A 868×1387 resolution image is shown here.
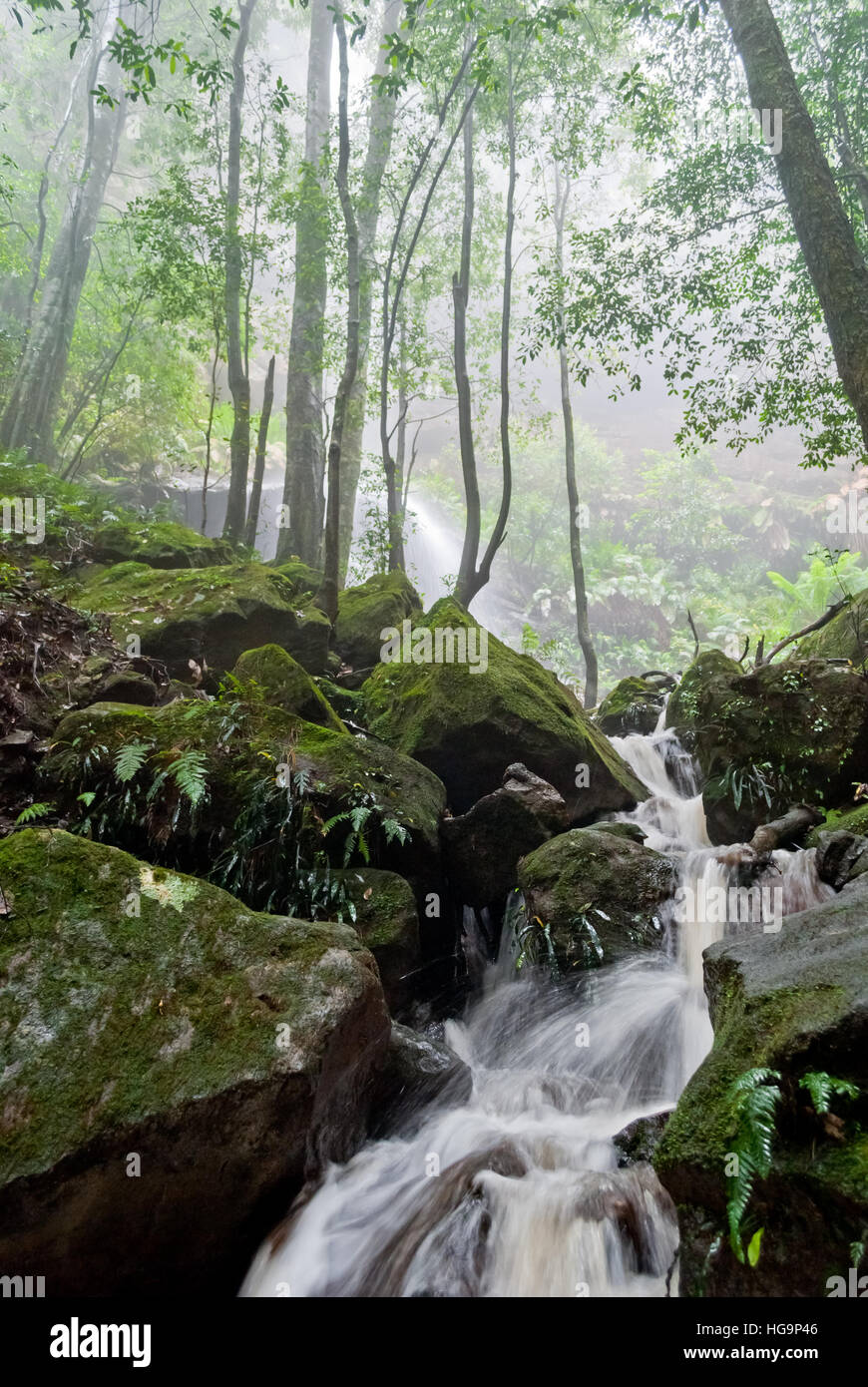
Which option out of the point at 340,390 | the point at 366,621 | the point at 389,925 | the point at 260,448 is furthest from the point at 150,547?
the point at 389,925

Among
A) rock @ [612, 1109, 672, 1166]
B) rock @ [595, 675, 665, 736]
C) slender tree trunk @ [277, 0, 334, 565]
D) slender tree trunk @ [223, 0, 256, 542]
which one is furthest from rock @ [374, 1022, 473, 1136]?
slender tree trunk @ [223, 0, 256, 542]

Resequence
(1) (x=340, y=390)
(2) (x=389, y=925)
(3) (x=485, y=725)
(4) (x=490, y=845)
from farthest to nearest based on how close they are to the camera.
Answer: (1) (x=340, y=390), (3) (x=485, y=725), (4) (x=490, y=845), (2) (x=389, y=925)

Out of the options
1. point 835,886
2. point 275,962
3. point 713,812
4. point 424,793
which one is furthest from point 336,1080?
point 713,812

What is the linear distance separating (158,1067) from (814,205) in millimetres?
8774

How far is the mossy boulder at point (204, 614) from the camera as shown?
676 cm

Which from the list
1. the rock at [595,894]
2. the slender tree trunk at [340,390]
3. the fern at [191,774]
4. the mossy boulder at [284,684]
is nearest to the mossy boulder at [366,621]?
the slender tree trunk at [340,390]

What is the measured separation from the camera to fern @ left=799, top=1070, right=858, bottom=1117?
78.0 inches

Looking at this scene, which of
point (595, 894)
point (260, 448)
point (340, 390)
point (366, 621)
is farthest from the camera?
point (260, 448)

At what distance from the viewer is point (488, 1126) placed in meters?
3.66

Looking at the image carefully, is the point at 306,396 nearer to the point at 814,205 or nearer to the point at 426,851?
the point at 814,205

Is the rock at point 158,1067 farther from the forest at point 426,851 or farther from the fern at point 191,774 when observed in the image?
the fern at point 191,774

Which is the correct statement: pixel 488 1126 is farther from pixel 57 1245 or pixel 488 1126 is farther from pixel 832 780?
pixel 832 780

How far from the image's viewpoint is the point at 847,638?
730 cm
